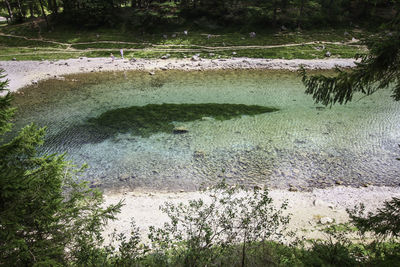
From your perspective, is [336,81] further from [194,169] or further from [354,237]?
[194,169]

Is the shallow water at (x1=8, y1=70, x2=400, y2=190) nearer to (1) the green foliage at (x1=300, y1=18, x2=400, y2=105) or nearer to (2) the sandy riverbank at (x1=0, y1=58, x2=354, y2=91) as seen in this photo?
(2) the sandy riverbank at (x1=0, y1=58, x2=354, y2=91)

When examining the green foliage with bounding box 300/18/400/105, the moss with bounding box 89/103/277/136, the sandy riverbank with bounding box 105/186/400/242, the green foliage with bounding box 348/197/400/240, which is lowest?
the sandy riverbank with bounding box 105/186/400/242

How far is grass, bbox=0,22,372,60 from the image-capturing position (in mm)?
45031

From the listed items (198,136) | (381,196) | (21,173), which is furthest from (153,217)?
(381,196)

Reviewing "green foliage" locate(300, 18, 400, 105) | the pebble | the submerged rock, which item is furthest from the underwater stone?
"green foliage" locate(300, 18, 400, 105)

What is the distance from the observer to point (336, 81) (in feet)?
24.2

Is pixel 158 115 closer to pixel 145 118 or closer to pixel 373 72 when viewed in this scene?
pixel 145 118

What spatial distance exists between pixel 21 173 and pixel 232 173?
13.3 m

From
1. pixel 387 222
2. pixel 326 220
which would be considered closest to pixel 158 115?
pixel 326 220

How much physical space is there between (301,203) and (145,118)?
17974mm

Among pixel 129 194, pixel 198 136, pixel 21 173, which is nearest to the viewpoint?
pixel 21 173

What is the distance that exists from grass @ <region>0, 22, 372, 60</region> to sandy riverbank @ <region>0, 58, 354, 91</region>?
8.40 ft

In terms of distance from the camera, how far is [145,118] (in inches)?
1007

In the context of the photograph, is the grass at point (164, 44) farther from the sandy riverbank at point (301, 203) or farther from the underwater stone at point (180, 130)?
the sandy riverbank at point (301, 203)
